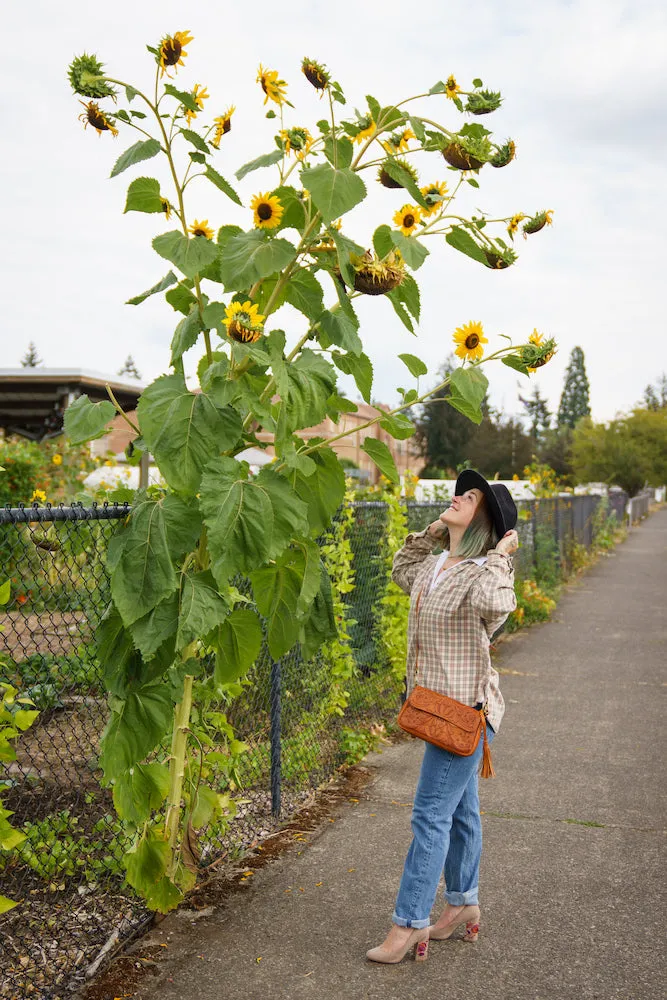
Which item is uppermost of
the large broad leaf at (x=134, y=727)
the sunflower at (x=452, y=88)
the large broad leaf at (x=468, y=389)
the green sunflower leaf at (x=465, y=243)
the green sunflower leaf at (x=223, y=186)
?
the sunflower at (x=452, y=88)

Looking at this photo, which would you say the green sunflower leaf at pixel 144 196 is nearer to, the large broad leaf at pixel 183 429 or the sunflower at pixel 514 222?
the large broad leaf at pixel 183 429

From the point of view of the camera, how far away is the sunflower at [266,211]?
9.83 feet

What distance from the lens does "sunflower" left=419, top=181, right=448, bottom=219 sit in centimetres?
296

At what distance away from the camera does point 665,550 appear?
2427 cm

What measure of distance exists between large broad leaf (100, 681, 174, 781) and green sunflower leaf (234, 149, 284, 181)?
1692 mm

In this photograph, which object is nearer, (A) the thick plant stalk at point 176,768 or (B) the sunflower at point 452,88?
(B) the sunflower at point 452,88

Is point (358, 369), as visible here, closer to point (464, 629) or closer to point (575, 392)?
point (464, 629)

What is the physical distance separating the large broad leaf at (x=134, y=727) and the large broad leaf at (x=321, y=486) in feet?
2.60

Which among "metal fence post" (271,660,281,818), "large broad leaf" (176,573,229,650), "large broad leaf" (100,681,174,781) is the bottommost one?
"metal fence post" (271,660,281,818)

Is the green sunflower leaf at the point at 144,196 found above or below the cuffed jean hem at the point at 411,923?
above

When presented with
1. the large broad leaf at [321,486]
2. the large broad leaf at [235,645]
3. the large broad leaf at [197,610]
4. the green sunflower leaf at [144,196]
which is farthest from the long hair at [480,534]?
the green sunflower leaf at [144,196]

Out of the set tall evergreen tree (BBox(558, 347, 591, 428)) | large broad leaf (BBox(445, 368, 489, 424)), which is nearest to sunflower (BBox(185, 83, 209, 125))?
large broad leaf (BBox(445, 368, 489, 424))

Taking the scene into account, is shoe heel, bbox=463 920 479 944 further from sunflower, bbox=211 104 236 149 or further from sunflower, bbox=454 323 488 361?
sunflower, bbox=211 104 236 149

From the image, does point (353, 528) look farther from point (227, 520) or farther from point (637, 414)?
point (637, 414)
